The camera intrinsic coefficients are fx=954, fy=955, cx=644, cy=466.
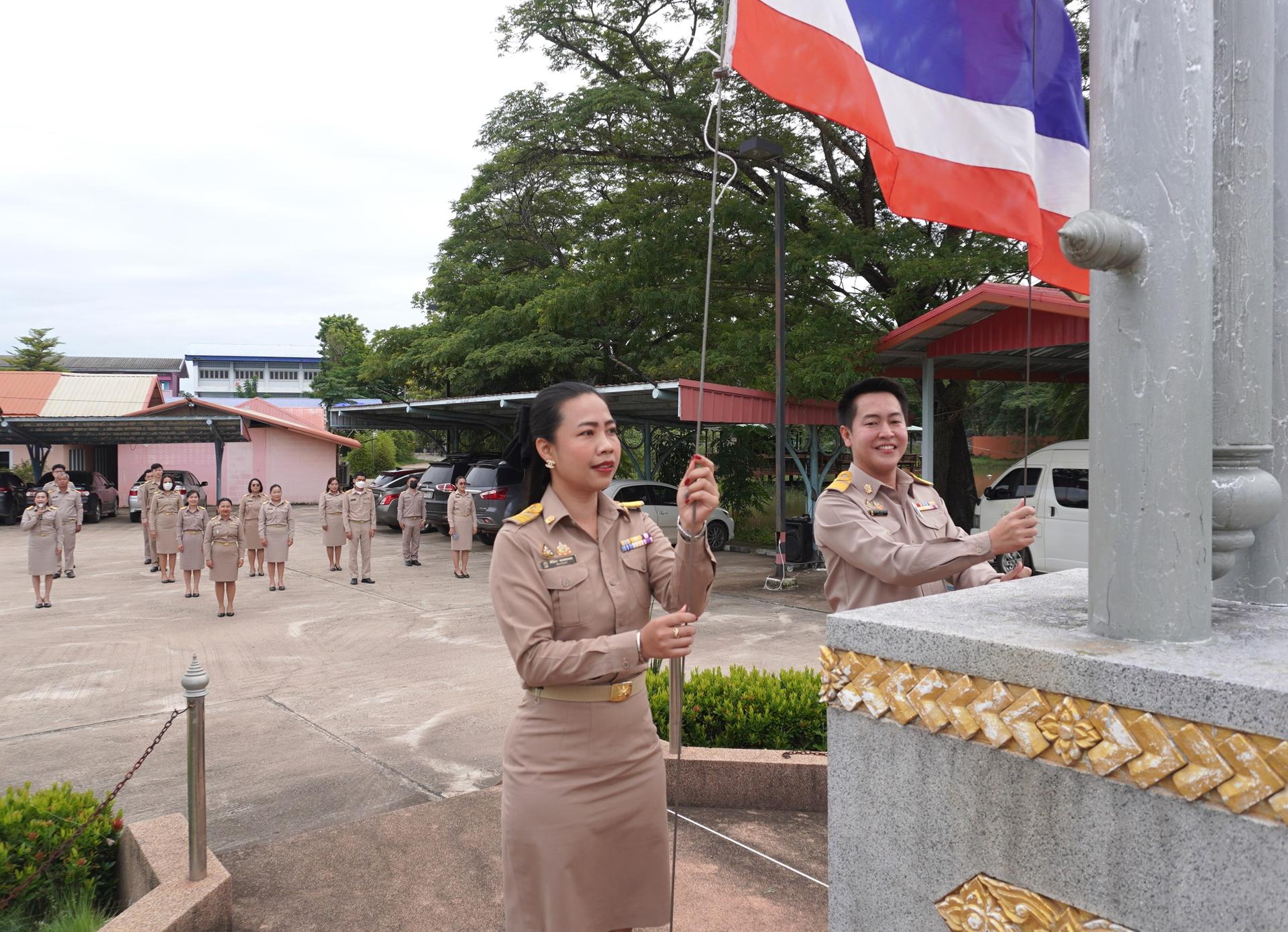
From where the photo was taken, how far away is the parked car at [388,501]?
69.9 ft

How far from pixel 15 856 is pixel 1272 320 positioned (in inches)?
174

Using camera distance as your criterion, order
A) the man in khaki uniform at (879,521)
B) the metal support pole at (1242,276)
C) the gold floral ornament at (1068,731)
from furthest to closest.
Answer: the man in khaki uniform at (879,521), the metal support pole at (1242,276), the gold floral ornament at (1068,731)

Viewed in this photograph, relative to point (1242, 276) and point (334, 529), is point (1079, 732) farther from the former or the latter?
point (334, 529)

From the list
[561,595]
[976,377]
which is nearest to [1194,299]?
[561,595]

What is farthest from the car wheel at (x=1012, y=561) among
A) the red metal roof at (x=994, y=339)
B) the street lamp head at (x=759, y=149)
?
the street lamp head at (x=759, y=149)

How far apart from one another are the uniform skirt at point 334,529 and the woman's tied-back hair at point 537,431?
517 inches

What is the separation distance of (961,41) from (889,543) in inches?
62.2

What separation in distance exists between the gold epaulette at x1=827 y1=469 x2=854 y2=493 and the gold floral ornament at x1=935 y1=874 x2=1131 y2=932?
5.04 feet

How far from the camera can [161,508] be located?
14781 millimetres

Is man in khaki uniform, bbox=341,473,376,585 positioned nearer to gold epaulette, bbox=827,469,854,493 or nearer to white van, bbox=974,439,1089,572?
white van, bbox=974,439,1089,572

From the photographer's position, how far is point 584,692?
2504 mm

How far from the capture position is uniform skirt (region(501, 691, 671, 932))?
2.44 m

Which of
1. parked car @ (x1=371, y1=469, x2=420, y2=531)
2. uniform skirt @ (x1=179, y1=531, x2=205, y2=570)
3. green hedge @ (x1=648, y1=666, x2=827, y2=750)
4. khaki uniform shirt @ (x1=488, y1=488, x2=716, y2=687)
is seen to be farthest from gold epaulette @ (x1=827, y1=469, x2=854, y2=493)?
parked car @ (x1=371, y1=469, x2=420, y2=531)

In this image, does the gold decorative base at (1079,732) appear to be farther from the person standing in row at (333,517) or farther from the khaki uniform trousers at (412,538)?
the khaki uniform trousers at (412,538)
